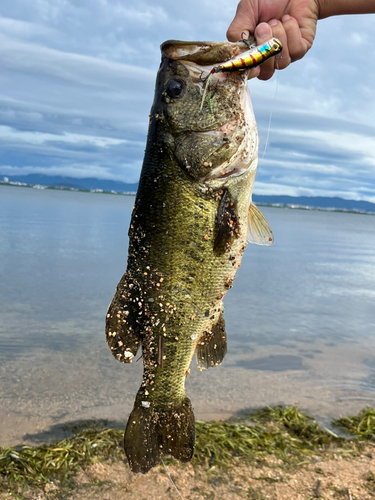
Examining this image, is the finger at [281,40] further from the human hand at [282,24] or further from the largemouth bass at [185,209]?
the largemouth bass at [185,209]

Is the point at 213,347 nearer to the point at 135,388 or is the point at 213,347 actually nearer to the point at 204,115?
the point at 204,115

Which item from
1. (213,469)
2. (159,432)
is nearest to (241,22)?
(159,432)

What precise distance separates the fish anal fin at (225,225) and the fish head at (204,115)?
5.9 inches

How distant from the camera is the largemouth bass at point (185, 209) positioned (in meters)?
A: 3.12

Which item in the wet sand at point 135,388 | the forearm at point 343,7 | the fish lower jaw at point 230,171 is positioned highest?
the forearm at point 343,7

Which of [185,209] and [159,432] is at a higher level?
[185,209]

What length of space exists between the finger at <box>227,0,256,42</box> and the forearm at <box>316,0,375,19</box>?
0.77 metres

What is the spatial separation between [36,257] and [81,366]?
10029mm

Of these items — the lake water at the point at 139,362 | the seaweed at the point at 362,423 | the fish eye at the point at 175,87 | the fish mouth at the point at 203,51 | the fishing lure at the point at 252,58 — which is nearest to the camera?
the fishing lure at the point at 252,58

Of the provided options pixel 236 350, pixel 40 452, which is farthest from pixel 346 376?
pixel 40 452

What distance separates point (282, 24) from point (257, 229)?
1.67m

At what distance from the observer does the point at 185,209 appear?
3.10 m

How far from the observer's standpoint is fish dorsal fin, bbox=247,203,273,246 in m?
3.51

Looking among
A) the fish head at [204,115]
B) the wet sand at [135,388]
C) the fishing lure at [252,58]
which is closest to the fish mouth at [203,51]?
the fish head at [204,115]
